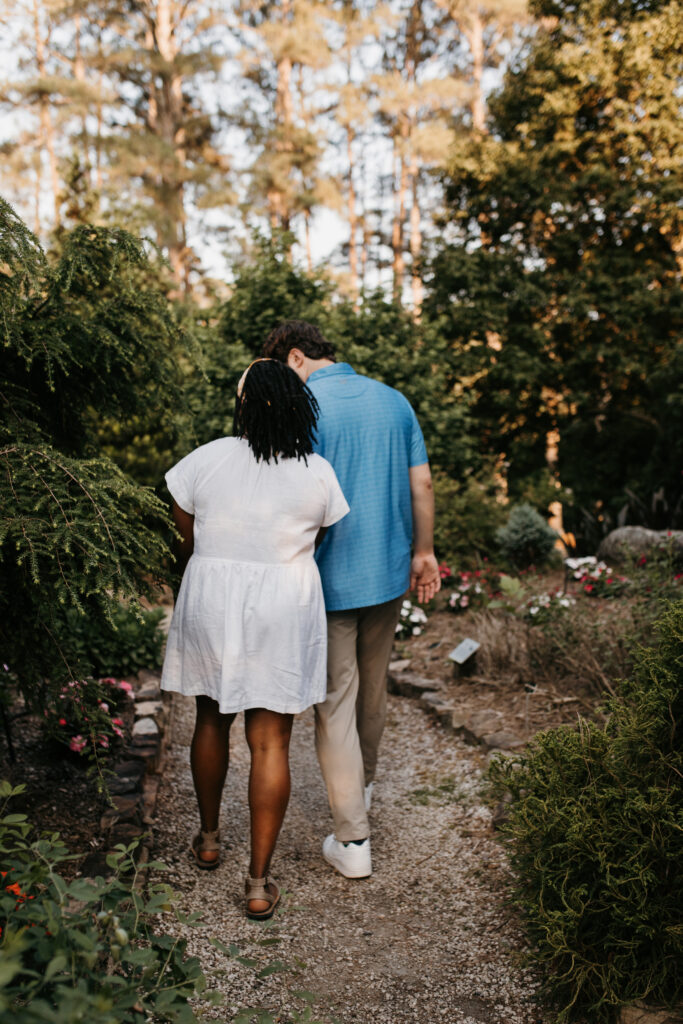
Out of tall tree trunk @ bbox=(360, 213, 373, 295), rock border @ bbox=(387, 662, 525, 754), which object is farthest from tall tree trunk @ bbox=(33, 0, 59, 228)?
rock border @ bbox=(387, 662, 525, 754)

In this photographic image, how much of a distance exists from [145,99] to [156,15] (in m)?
2.30

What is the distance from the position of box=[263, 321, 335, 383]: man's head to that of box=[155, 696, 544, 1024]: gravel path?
181cm

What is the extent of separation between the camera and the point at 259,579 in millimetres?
2355

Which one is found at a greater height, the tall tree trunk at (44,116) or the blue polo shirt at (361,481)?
the tall tree trunk at (44,116)

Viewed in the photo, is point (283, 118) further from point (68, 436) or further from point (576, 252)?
point (68, 436)

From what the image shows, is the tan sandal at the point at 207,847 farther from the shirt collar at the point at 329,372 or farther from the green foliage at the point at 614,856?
the shirt collar at the point at 329,372

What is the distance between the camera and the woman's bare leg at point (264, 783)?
7.96ft

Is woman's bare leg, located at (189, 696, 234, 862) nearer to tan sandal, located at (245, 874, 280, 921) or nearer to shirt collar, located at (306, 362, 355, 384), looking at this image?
tan sandal, located at (245, 874, 280, 921)

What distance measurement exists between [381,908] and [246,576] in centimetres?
123

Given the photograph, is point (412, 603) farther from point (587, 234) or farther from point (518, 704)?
point (587, 234)

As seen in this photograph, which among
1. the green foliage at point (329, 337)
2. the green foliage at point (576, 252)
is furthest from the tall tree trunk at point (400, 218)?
the green foliage at point (329, 337)

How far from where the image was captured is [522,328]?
13.0 meters

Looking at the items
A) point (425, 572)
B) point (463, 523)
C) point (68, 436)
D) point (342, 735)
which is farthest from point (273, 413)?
point (463, 523)

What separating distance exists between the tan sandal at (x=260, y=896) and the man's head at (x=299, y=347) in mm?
1714
